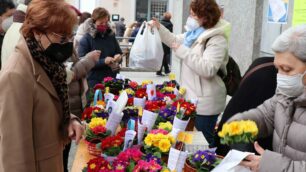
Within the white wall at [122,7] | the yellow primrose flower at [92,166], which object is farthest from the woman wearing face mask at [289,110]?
the white wall at [122,7]

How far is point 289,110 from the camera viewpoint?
1.69 m

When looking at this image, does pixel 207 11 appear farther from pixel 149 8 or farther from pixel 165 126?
pixel 149 8

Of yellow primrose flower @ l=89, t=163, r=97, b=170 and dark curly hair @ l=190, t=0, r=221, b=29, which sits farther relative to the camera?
dark curly hair @ l=190, t=0, r=221, b=29

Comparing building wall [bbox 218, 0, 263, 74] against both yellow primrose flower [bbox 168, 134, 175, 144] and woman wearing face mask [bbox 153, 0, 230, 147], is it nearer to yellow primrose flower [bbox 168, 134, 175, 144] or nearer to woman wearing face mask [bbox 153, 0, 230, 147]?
woman wearing face mask [bbox 153, 0, 230, 147]

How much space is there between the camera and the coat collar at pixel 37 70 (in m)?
1.84

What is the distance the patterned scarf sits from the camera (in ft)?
6.10

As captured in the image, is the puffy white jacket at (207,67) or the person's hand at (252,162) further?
the puffy white jacket at (207,67)

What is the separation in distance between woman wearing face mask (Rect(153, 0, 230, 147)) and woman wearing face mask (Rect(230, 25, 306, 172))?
1.30 m

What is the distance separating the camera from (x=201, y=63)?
300cm

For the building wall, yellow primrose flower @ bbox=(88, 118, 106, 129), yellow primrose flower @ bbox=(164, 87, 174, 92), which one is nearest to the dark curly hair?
yellow primrose flower @ bbox=(164, 87, 174, 92)

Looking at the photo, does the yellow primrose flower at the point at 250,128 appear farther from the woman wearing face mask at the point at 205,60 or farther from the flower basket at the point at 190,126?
the woman wearing face mask at the point at 205,60

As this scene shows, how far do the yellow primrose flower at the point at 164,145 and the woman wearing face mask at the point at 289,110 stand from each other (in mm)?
484

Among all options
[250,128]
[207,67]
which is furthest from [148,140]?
[207,67]

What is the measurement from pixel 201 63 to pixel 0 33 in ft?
6.96
